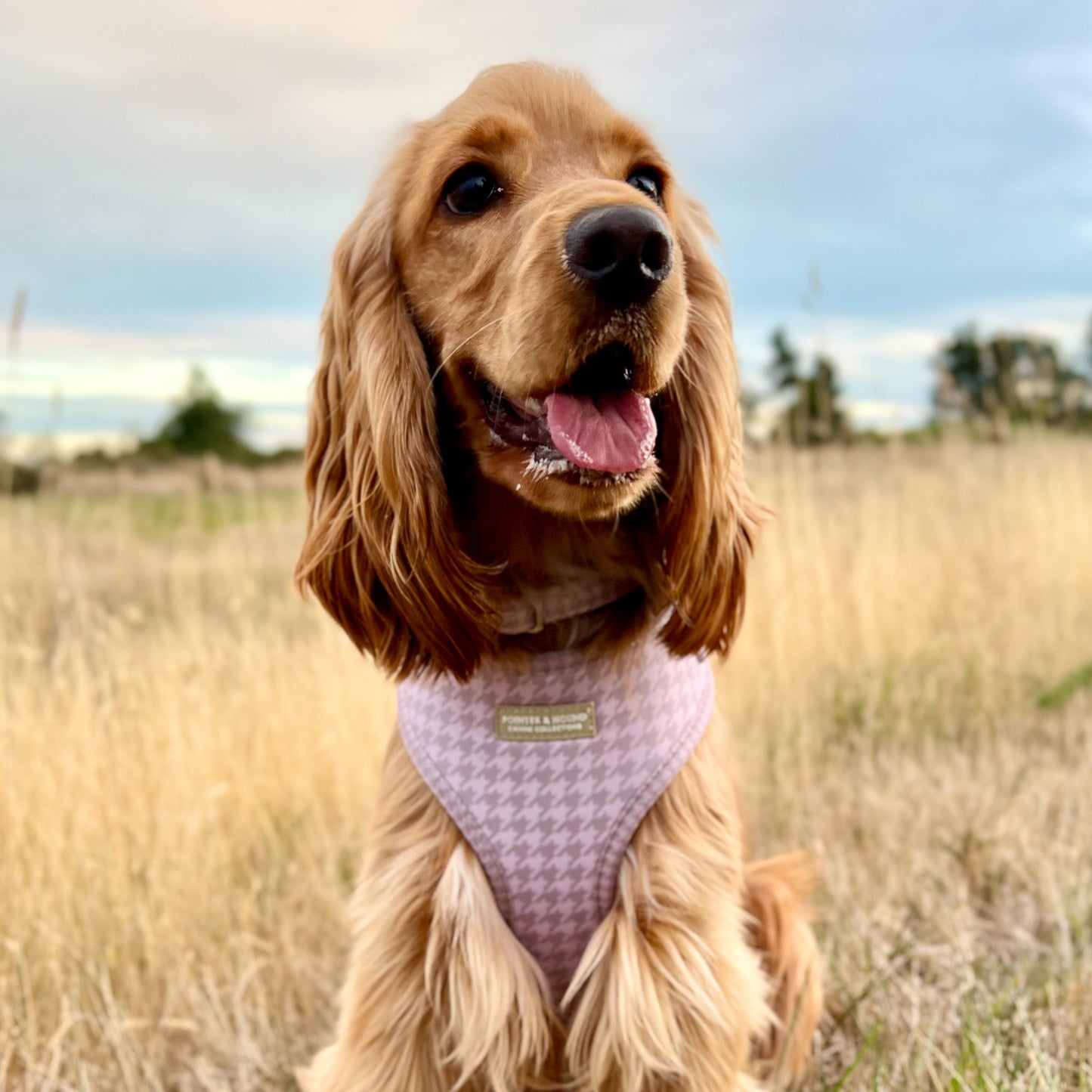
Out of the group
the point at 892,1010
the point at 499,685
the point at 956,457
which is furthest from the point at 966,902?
the point at 956,457

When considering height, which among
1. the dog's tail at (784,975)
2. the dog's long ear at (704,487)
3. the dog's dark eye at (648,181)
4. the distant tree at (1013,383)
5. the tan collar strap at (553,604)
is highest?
the distant tree at (1013,383)

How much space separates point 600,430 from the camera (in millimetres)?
1917

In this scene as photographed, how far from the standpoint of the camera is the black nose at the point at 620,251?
177cm

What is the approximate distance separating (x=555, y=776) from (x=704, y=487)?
63cm

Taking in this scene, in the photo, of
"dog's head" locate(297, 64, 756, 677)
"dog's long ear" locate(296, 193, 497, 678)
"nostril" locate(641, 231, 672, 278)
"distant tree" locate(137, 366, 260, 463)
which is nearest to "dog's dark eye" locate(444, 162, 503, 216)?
"dog's head" locate(297, 64, 756, 677)

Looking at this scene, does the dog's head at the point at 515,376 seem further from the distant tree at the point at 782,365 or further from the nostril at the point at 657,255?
the distant tree at the point at 782,365

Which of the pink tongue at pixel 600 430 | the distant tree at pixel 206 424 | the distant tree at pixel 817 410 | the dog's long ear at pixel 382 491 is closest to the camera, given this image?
the pink tongue at pixel 600 430

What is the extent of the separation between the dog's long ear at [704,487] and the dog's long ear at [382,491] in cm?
38

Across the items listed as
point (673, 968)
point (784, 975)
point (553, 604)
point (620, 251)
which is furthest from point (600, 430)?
point (784, 975)

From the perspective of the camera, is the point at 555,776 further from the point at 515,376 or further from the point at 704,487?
the point at 515,376

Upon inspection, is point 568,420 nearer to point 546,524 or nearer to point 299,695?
point 546,524

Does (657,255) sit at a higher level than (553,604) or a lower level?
higher

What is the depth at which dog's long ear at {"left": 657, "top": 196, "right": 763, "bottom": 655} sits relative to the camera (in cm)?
219

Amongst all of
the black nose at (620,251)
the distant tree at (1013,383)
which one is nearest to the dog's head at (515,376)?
the black nose at (620,251)
